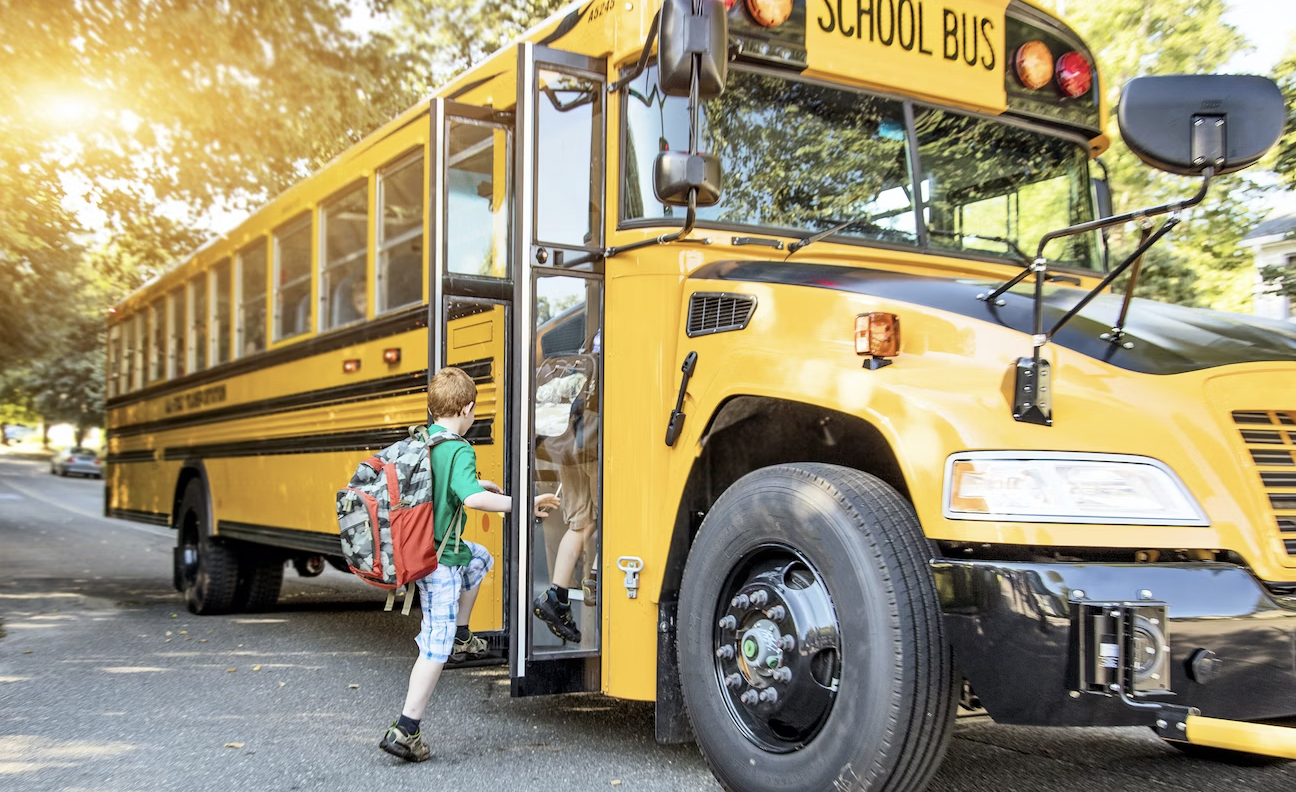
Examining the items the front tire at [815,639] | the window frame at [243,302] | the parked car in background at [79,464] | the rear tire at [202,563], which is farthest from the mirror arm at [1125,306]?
the parked car in background at [79,464]

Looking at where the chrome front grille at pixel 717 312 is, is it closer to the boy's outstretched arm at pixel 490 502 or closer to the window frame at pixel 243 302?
the boy's outstretched arm at pixel 490 502

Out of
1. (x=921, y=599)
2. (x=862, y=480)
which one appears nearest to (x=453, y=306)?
(x=862, y=480)

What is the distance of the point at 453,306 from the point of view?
449 cm

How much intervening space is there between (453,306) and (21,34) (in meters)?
7.68

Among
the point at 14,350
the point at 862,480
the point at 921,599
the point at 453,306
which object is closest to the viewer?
the point at 921,599

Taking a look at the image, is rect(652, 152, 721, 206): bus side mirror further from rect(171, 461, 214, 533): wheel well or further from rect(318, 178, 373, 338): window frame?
rect(171, 461, 214, 533): wheel well

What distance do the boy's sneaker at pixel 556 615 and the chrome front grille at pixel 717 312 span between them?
1.10 m

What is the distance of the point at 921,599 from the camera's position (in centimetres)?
278

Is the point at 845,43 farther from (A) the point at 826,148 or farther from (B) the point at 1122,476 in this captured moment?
(B) the point at 1122,476

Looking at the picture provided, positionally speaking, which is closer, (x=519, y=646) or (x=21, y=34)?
(x=519, y=646)

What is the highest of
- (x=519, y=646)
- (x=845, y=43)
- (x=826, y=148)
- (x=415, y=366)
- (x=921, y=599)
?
(x=845, y=43)

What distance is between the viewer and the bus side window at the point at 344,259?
598 centimetres

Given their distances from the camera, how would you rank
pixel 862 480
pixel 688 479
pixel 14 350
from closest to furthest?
pixel 862 480, pixel 688 479, pixel 14 350

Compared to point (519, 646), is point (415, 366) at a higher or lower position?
higher
